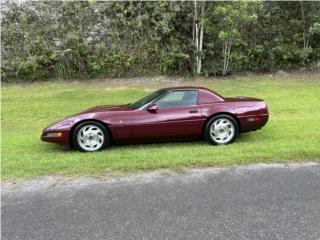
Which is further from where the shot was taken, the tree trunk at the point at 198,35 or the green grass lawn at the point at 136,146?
the tree trunk at the point at 198,35

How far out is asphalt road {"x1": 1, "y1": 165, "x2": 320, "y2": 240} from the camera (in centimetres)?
333

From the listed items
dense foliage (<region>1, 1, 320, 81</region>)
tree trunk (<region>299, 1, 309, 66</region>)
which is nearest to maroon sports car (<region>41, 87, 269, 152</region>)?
dense foliage (<region>1, 1, 320, 81</region>)

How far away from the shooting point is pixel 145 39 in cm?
1476

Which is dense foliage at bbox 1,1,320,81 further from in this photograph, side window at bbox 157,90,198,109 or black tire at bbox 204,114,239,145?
black tire at bbox 204,114,239,145

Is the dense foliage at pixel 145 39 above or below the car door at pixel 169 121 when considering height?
above

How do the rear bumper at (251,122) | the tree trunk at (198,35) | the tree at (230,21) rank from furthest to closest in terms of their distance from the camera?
1. the tree trunk at (198,35)
2. the tree at (230,21)
3. the rear bumper at (251,122)

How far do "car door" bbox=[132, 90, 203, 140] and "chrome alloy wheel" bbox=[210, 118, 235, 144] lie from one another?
26cm

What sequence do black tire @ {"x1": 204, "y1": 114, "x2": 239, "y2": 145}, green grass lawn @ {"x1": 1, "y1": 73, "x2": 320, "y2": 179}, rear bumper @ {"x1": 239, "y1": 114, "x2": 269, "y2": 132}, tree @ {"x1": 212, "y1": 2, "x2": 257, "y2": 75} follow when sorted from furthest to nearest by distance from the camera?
tree @ {"x1": 212, "y1": 2, "x2": 257, "y2": 75} → rear bumper @ {"x1": 239, "y1": 114, "x2": 269, "y2": 132} → black tire @ {"x1": 204, "y1": 114, "x2": 239, "y2": 145} → green grass lawn @ {"x1": 1, "y1": 73, "x2": 320, "y2": 179}

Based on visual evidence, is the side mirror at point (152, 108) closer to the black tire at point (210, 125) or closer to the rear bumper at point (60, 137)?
the black tire at point (210, 125)

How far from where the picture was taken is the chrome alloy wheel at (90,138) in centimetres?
632

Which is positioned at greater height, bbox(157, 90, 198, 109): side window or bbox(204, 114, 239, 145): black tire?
bbox(157, 90, 198, 109): side window

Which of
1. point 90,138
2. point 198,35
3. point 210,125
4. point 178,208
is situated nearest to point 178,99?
point 210,125

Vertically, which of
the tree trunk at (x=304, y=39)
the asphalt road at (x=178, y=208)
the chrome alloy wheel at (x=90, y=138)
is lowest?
the asphalt road at (x=178, y=208)

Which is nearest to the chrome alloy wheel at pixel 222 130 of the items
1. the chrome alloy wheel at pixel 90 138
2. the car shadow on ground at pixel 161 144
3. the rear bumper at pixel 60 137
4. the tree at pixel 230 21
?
the car shadow on ground at pixel 161 144
